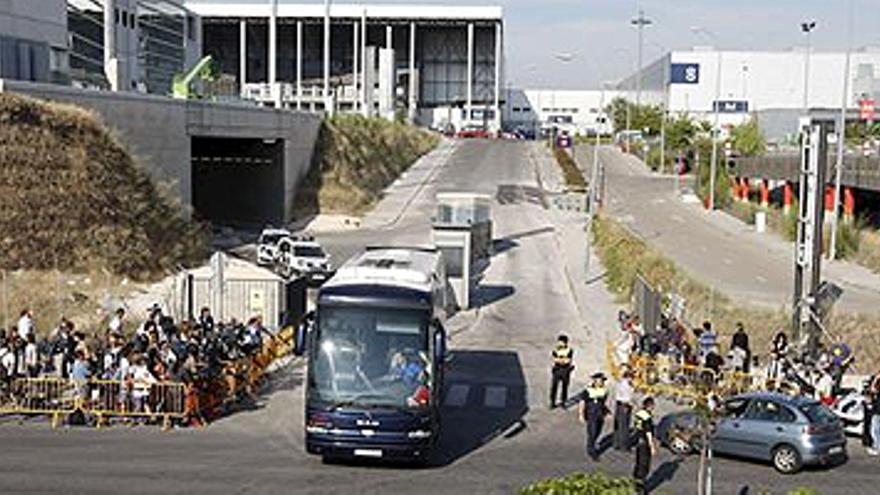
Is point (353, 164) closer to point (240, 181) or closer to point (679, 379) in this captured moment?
point (240, 181)

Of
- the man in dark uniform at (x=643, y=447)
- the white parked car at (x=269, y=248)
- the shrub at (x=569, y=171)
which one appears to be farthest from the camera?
the shrub at (x=569, y=171)

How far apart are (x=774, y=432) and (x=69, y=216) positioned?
24.5 meters

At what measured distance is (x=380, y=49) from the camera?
126 metres

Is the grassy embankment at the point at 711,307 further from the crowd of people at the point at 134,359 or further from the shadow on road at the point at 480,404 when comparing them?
the crowd of people at the point at 134,359

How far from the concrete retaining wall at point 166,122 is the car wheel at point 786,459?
26.4 m

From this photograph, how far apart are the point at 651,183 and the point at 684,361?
64.8m

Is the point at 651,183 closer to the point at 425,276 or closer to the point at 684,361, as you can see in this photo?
the point at 684,361

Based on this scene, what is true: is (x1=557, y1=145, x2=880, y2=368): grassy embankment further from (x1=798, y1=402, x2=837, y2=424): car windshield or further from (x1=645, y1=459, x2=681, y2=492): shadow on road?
(x1=645, y1=459, x2=681, y2=492): shadow on road

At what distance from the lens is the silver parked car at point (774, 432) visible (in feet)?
60.7

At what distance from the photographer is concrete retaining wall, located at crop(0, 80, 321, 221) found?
127ft

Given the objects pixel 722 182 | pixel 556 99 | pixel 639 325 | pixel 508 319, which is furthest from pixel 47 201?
pixel 556 99

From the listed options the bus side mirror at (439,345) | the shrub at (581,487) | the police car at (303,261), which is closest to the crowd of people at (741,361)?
the bus side mirror at (439,345)

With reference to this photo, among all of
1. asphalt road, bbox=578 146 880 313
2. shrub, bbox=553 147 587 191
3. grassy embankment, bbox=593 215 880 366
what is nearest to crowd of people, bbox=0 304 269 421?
grassy embankment, bbox=593 215 880 366

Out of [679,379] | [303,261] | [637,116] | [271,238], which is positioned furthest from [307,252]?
[637,116]
